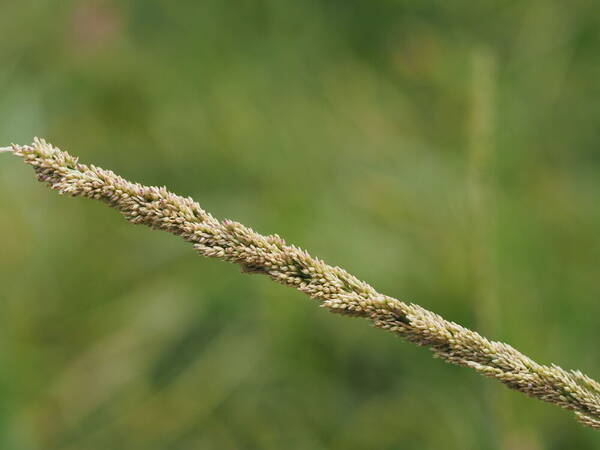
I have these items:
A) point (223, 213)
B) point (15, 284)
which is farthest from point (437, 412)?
point (15, 284)

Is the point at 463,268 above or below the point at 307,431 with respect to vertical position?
above

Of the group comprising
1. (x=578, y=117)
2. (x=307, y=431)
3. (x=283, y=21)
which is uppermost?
(x=578, y=117)

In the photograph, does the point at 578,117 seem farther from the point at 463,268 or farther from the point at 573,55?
the point at 463,268

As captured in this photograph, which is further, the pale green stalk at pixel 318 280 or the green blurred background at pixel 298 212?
the green blurred background at pixel 298 212

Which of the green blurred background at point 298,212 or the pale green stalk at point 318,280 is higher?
the green blurred background at point 298,212

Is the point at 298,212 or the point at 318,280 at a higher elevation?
the point at 298,212
